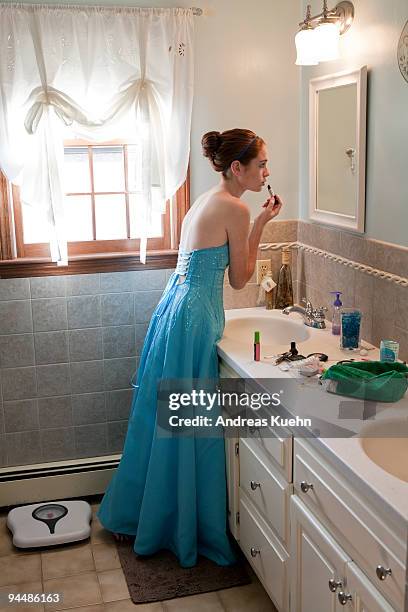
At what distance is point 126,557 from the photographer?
10.0 ft

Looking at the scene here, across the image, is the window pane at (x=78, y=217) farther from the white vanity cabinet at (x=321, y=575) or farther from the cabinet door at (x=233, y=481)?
the white vanity cabinet at (x=321, y=575)

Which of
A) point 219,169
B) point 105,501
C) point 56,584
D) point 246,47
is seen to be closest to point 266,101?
point 246,47

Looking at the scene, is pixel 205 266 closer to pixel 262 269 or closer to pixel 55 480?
pixel 262 269

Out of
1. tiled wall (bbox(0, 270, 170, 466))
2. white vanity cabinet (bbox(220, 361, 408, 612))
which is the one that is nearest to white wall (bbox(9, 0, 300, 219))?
tiled wall (bbox(0, 270, 170, 466))

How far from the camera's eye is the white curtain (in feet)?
9.81

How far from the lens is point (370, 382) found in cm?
222

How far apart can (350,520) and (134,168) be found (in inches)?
75.4

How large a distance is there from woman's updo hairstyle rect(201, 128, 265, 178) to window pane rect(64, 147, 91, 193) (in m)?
0.63

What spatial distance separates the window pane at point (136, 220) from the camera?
3.28 meters

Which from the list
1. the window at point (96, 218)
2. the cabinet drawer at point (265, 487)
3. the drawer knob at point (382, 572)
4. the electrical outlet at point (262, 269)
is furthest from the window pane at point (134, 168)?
the drawer knob at point (382, 572)

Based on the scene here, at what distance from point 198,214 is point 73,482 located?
1425 millimetres

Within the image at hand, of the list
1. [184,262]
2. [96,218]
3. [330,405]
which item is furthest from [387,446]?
[96,218]

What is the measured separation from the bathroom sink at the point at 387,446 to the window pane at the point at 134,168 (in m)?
1.58

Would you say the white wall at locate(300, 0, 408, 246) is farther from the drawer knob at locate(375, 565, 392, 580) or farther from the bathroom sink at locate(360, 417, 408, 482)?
the drawer knob at locate(375, 565, 392, 580)
